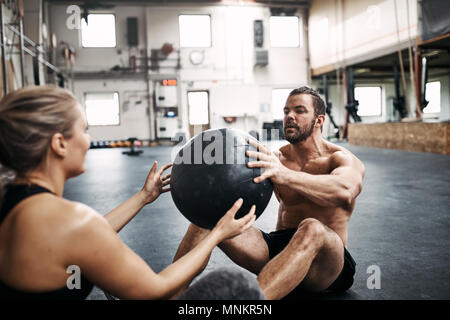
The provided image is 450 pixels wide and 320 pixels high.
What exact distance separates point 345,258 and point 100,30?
43.9ft

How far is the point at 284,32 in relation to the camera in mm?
14320

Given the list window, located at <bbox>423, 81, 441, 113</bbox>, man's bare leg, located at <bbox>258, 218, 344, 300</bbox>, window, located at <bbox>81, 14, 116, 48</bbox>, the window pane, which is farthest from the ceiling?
man's bare leg, located at <bbox>258, 218, 344, 300</bbox>

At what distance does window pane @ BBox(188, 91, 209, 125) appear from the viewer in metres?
13.9

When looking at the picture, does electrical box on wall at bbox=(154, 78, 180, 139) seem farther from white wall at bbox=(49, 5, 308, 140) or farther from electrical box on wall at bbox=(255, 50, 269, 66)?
electrical box on wall at bbox=(255, 50, 269, 66)

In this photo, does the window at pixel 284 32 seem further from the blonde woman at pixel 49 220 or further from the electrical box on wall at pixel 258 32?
the blonde woman at pixel 49 220

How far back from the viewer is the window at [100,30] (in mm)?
13051

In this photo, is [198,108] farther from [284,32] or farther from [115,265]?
[115,265]

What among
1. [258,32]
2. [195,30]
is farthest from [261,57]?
[195,30]

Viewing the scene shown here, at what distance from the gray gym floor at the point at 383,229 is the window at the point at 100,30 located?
896 cm

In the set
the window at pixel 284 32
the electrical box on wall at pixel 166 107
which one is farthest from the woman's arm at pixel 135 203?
the window at pixel 284 32

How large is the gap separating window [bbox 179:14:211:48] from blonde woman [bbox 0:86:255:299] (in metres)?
13.2

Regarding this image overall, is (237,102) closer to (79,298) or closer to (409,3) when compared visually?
(409,3)

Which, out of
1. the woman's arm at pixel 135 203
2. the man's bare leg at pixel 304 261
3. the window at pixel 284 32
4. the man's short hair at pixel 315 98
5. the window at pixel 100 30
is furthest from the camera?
the window at pixel 284 32
